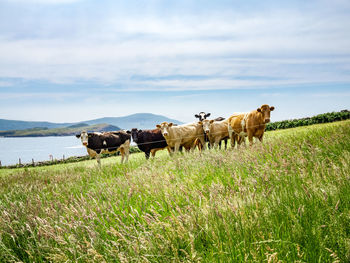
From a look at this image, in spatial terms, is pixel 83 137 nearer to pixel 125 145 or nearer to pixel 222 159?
pixel 125 145

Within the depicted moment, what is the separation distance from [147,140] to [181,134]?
3.73 meters

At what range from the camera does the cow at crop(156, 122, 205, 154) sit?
15375 mm

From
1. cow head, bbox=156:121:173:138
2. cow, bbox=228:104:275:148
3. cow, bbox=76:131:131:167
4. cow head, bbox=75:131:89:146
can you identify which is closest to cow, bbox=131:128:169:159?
cow, bbox=76:131:131:167

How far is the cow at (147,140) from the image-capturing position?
60.2ft

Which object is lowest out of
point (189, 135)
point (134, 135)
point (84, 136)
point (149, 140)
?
point (149, 140)

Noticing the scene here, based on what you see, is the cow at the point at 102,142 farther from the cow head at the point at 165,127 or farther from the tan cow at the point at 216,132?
the tan cow at the point at 216,132

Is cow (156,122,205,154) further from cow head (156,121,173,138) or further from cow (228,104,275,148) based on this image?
cow (228,104,275,148)

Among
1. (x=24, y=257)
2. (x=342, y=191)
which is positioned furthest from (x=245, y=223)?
(x=24, y=257)

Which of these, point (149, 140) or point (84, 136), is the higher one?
point (84, 136)

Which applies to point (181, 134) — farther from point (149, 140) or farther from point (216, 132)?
point (149, 140)

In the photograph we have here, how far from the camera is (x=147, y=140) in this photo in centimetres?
1855

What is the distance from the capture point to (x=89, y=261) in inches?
101

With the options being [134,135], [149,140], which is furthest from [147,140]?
[134,135]

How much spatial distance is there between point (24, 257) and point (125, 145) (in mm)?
16715
